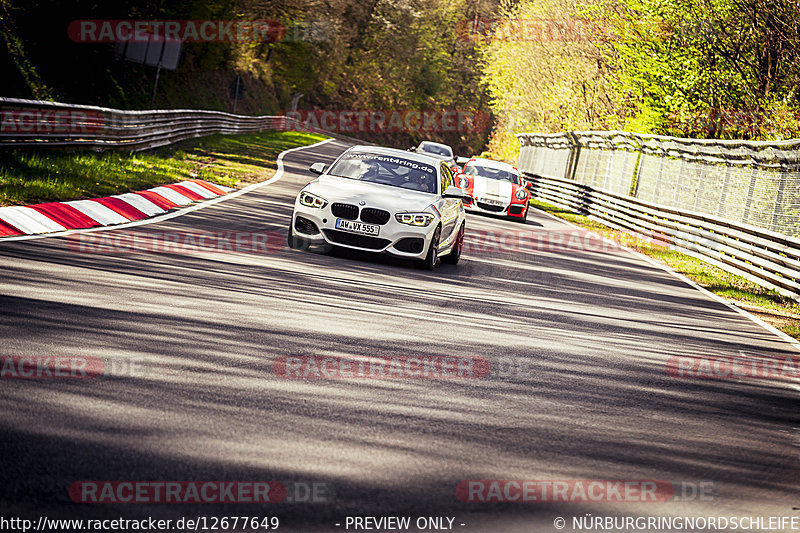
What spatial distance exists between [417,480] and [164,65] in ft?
110

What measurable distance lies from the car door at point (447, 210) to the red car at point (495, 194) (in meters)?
10.6

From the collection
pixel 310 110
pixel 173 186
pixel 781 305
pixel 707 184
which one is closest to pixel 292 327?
pixel 781 305

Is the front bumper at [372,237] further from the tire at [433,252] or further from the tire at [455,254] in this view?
the tire at [455,254]

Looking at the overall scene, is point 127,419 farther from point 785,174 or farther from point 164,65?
point 164,65

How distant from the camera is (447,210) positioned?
1337 centimetres

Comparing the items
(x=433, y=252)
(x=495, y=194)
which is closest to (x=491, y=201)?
(x=495, y=194)

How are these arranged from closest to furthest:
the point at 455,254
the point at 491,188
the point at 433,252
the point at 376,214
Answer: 1. the point at 376,214
2. the point at 433,252
3. the point at 455,254
4. the point at 491,188

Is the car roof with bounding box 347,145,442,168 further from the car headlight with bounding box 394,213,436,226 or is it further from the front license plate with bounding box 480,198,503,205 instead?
the front license plate with bounding box 480,198,503,205

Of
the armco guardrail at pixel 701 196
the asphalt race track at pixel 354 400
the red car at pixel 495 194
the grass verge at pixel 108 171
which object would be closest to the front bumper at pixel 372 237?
the asphalt race track at pixel 354 400

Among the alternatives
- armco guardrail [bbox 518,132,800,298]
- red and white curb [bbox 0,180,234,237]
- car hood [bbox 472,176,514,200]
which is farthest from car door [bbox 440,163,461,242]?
car hood [bbox 472,176,514,200]

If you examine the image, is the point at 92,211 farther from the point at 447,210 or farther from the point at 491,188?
the point at 491,188

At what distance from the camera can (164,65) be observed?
3572cm

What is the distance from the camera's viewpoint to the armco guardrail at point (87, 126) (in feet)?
49.0

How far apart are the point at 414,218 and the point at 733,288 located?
7.03m
